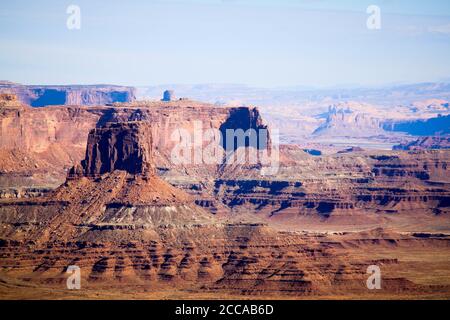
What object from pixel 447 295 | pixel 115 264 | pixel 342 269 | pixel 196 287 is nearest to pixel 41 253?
pixel 115 264

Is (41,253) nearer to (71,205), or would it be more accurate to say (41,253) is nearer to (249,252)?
(71,205)

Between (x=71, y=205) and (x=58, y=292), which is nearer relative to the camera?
(x=58, y=292)
